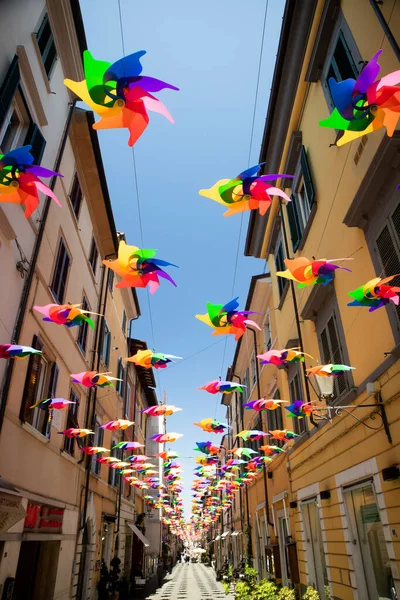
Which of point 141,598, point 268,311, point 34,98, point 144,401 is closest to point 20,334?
point 34,98

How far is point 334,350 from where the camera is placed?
368 inches

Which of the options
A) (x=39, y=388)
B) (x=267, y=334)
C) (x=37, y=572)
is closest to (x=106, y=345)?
(x=267, y=334)

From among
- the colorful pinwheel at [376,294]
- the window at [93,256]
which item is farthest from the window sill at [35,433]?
the window at [93,256]

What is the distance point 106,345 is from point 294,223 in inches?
405

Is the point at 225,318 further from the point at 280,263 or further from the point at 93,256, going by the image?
the point at 93,256

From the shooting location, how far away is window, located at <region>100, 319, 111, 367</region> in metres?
17.4

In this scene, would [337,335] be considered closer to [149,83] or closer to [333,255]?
[333,255]

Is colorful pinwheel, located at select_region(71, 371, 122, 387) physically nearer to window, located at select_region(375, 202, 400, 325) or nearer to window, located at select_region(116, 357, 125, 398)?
window, located at select_region(375, 202, 400, 325)

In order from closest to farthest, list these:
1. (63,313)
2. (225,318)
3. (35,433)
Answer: (63,313) < (225,318) < (35,433)

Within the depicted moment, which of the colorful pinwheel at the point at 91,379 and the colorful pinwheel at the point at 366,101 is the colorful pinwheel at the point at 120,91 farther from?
the colorful pinwheel at the point at 91,379

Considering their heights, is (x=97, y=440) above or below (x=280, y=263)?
below

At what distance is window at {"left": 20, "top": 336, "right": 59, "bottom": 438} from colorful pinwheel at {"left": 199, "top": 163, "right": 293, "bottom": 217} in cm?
541

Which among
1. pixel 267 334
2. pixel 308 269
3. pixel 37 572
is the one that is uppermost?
pixel 267 334

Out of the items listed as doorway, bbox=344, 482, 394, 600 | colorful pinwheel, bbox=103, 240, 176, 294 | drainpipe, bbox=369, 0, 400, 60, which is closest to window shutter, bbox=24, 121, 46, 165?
colorful pinwheel, bbox=103, 240, 176, 294
